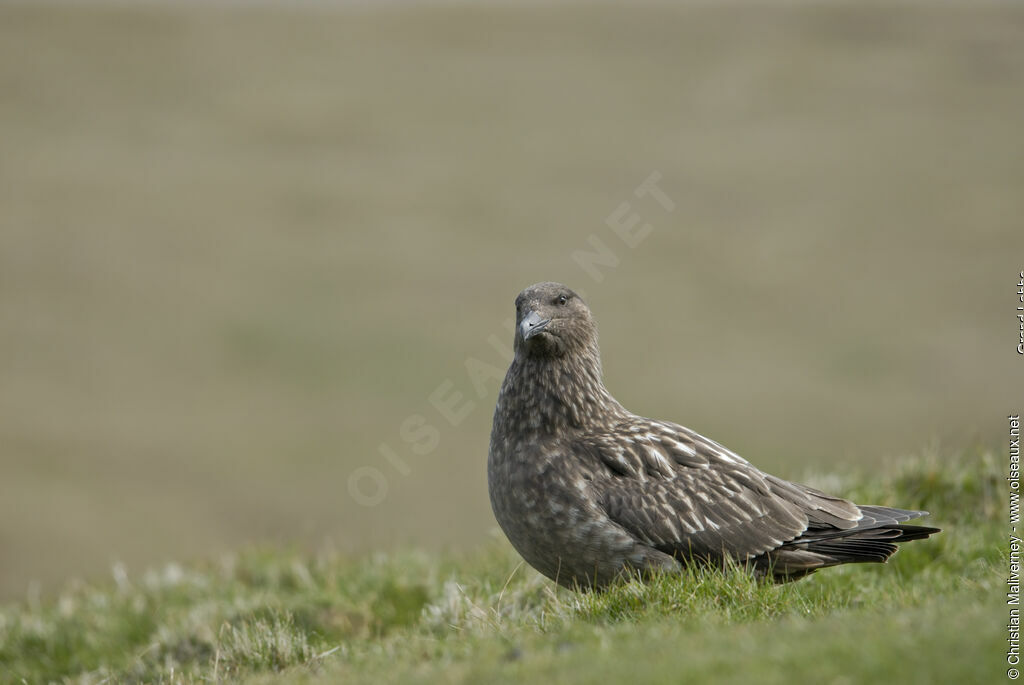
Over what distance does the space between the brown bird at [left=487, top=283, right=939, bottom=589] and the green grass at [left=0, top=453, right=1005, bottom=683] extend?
0.26 metres

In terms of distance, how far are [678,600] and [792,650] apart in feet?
4.55

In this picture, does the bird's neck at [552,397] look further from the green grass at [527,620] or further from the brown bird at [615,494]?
the green grass at [527,620]

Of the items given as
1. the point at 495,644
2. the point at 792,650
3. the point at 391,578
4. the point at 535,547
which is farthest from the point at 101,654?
the point at 792,650

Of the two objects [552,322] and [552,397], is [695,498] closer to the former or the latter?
[552,397]

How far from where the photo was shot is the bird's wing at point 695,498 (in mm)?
5945

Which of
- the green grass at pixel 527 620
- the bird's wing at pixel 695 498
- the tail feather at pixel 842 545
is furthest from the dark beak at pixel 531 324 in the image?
the tail feather at pixel 842 545

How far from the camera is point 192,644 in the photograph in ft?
23.7

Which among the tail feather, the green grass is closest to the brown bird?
the tail feather

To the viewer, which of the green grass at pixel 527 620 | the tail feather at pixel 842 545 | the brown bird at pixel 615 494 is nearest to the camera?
the green grass at pixel 527 620

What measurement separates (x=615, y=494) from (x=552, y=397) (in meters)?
0.79

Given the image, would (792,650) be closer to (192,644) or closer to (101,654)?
(192,644)

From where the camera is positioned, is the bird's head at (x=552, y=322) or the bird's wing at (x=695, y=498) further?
the bird's head at (x=552, y=322)

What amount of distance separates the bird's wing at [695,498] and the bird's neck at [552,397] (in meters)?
0.17

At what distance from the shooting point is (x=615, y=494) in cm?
594
